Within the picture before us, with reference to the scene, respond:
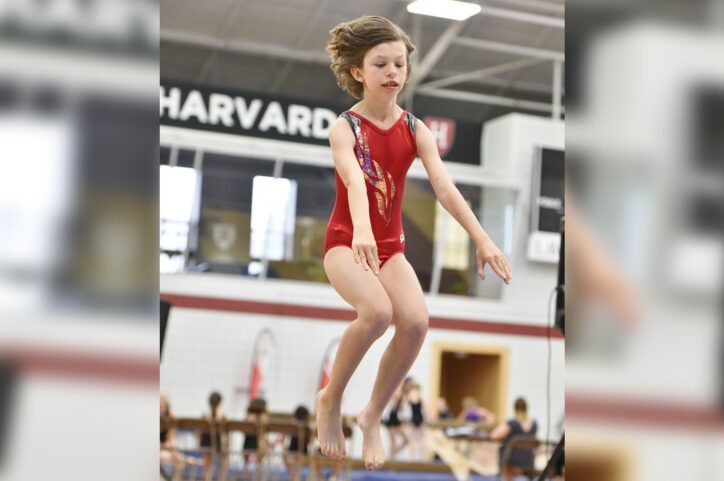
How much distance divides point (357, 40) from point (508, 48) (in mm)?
12141

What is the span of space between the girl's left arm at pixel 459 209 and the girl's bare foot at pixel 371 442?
506 millimetres

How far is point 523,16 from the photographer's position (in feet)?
41.0

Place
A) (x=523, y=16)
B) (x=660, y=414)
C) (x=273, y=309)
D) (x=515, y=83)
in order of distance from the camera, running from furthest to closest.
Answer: (x=515, y=83)
(x=273, y=309)
(x=523, y=16)
(x=660, y=414)

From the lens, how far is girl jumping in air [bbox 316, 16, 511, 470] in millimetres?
2293

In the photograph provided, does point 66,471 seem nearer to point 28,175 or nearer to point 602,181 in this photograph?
point 28,175

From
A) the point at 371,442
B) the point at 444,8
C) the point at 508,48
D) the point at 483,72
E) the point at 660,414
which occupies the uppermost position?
the point at 508,48

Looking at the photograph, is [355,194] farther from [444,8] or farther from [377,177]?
[444,8]

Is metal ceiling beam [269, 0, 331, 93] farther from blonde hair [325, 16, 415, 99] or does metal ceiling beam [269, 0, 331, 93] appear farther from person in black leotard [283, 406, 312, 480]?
blonde hair [325, 16, 415, 99]

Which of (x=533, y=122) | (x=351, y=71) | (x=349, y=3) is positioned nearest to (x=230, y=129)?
(x=349, y=3)

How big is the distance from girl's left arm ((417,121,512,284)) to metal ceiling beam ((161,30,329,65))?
11.4 m

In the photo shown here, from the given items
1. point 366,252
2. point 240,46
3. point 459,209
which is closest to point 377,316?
point 366,252

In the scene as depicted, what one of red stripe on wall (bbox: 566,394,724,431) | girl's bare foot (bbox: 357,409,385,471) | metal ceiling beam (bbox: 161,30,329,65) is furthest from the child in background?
red stripe on wall (bbox: 566,394,724,431)

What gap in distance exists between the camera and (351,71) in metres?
2.46

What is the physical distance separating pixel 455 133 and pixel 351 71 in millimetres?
11656
